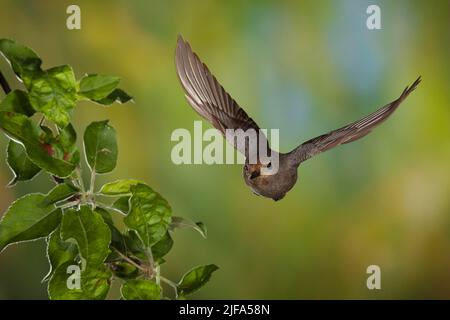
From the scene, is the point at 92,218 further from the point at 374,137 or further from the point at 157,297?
the point at 374,137

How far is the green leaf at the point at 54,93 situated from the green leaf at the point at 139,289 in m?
0.14

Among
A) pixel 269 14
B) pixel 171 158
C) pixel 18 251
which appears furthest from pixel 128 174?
pixel 269 14

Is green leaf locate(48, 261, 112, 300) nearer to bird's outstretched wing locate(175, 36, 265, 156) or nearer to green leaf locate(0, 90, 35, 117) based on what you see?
green leaf locate(0, 90, 35, 117)

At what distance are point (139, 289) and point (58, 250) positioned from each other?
0.07 meters

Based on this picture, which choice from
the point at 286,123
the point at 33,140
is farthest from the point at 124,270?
the point at 286,123

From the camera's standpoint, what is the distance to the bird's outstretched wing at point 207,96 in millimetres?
810

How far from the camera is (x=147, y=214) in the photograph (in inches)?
17.8

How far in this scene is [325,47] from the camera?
45.9 inches

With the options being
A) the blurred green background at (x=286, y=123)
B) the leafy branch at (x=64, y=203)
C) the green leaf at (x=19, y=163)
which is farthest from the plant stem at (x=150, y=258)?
the blurred green background at (x=286, y=123)

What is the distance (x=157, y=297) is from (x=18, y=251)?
768mm

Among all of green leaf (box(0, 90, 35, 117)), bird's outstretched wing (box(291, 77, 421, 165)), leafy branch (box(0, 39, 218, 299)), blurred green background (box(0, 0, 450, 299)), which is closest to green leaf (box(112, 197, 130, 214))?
leafy branch (box(0, 39, 218, 299))

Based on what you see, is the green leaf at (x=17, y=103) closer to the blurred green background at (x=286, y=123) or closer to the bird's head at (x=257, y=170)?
the bird's head at (x=257, y=170)

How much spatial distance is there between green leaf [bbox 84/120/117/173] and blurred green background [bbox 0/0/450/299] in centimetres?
63

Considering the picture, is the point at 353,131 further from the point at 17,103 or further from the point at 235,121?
the point at 17,103
